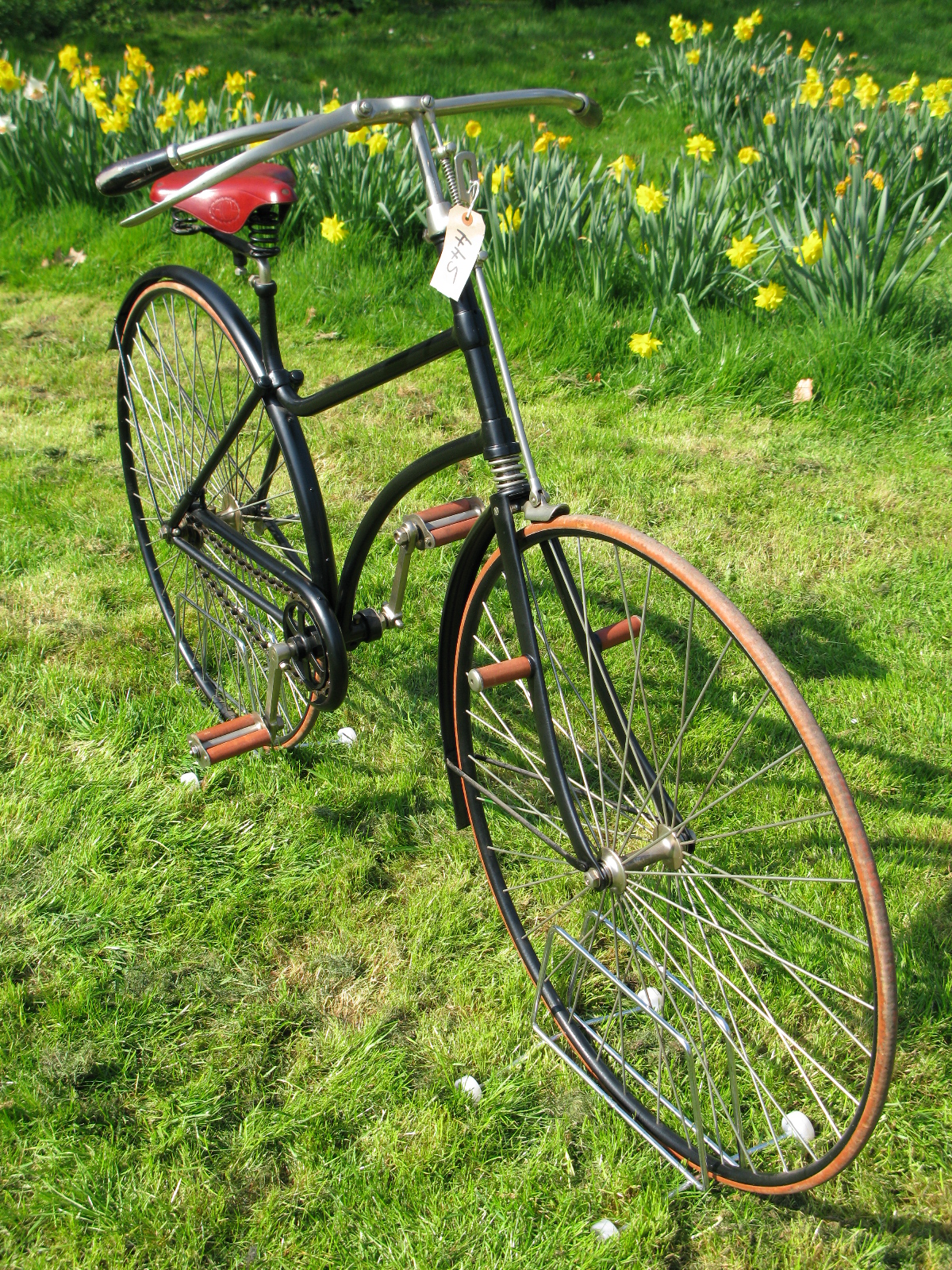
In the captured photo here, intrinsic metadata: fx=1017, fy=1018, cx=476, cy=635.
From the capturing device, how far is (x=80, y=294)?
5031 millimetres

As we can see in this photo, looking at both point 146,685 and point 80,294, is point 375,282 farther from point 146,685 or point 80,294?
point 146,685

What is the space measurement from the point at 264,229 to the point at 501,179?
2421 mm

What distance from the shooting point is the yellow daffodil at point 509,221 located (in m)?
4.14

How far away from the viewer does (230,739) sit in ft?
7.54

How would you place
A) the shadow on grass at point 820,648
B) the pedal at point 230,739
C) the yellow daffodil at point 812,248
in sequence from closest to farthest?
the pedal at point 230,739
the shadow on grass at point 820,648
the yellow daffodil at point 812,248

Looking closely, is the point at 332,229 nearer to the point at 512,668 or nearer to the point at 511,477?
the point at 511,477

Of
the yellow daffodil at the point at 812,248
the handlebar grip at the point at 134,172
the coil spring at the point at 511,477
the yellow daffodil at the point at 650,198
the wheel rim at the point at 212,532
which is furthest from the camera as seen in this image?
the yellow daffodil at the point at 650,198

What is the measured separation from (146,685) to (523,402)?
1956 mm

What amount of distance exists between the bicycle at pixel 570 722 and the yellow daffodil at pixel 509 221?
1874mm

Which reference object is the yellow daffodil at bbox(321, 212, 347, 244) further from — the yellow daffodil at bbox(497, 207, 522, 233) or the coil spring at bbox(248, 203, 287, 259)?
the coil spring at bbox(248, 203, 287, 259)

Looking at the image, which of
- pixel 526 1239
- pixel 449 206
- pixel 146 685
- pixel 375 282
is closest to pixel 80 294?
pixel 375 282

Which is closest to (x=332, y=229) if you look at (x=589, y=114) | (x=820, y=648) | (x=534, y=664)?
(x=589, y=114)

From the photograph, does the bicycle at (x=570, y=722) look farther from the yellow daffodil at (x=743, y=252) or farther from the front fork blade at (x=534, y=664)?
the yellow daffodil at (x=743, y=252)

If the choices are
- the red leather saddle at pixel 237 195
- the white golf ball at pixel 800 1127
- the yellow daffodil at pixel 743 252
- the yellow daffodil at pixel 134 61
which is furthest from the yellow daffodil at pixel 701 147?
the white golf ball at pixel 800 1127
